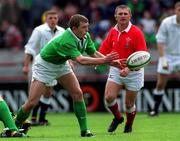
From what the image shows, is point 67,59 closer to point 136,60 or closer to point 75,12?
point 136,60

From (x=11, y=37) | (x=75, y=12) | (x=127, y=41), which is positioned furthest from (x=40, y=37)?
(x=75, y=12)

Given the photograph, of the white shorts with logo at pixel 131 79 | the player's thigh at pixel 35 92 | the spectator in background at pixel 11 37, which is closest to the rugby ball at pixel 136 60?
the white shorts with logo at pixel 131 79

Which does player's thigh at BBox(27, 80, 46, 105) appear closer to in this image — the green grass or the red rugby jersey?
the green grass

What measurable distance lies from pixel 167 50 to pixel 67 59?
6743 mm

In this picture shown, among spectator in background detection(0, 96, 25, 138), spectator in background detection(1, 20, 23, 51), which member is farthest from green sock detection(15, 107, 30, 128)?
spectator in background detection(1, 20, 23, 51)

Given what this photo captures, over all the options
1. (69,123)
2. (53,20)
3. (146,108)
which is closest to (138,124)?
(69,123)

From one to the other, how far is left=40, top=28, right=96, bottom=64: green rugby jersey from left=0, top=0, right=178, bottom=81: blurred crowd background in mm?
9449

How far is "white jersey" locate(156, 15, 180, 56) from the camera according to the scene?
17766 mm

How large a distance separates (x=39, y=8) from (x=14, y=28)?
1.30 metres

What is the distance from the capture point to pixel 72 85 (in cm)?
1205

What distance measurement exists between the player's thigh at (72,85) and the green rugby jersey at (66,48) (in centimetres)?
28

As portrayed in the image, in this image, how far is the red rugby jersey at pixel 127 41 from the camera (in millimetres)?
12843

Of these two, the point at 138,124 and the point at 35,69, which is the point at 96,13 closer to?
the point at 138,124

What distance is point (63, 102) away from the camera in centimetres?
2172
